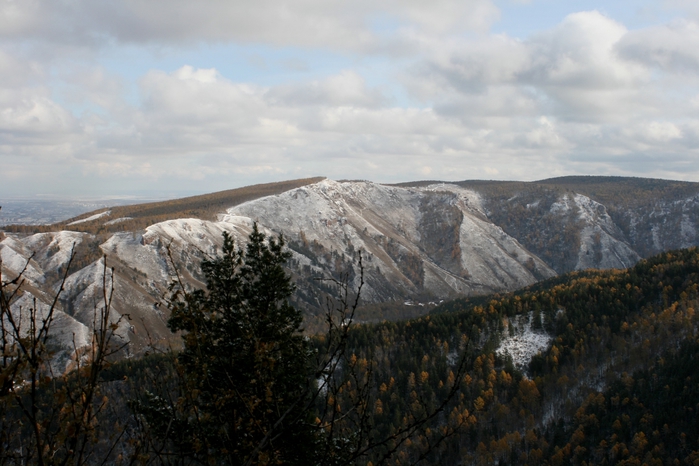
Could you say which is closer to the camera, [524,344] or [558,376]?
[558,376]

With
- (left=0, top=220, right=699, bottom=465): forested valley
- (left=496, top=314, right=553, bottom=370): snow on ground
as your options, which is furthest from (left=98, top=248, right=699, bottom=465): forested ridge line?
(left=496, top=314, right=553, bottom=370): snow on ground

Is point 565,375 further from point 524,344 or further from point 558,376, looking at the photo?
point 524,344

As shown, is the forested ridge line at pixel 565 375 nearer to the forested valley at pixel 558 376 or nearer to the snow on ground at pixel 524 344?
the forested valley at pixel 558 376

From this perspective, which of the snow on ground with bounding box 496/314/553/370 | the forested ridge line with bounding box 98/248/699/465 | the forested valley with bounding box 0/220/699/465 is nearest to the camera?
the forested valley with bounding box 0/220/699/465

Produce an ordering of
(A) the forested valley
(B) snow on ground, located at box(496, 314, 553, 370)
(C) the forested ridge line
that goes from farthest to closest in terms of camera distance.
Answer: (B) snow on ground, located at box(496, 314, 553, 370)
(C) the forested ridge line
(A) the forested valley

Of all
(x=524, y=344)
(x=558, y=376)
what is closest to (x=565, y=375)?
(x=558, y=376)

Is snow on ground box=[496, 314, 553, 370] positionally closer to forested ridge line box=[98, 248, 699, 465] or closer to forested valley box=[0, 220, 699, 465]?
forested valley box=[0, 220, 699, 465]

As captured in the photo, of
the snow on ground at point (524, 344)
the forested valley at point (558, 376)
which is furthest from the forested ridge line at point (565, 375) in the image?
the snow on ground at point (524, 344)

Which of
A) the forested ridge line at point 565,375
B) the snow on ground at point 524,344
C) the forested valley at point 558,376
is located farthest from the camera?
the snow on ground at point 524,344

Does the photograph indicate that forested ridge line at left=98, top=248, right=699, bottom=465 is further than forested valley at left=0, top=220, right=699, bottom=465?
Yes
